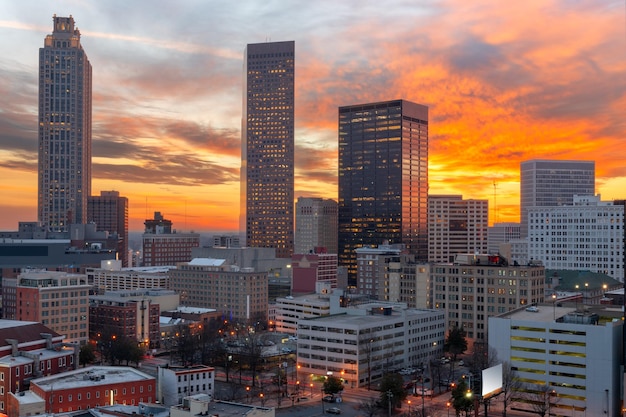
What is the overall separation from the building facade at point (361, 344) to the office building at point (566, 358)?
2032 centimetres

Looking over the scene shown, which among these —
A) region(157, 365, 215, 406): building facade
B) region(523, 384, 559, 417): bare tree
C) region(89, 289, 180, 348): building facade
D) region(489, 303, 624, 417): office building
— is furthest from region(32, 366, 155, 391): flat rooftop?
region(523, 384, 559, 417): bare tree

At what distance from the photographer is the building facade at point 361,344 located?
349 ft

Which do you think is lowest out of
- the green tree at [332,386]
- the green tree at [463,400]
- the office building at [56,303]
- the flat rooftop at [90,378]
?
the green tree at [332,386]

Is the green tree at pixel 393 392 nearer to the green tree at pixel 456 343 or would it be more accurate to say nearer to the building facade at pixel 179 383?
the building facade at pixel 179 383

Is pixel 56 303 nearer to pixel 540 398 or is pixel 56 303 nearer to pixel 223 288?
pixel 223 288

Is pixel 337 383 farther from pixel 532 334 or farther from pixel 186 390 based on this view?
pixel 532 334

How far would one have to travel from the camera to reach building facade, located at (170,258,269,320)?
176m

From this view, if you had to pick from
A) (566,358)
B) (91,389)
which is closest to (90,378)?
(91,389)

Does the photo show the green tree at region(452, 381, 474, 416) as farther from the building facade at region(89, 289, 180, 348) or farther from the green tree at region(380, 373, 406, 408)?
the building facade at region(89, 289, 180, 348)

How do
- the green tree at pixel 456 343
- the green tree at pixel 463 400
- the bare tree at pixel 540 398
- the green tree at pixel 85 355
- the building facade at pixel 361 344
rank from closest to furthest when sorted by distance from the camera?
1. the green tree at pixel 463 400
2. the bare tree at pixel 540 398
3. the building facade at pixel 361 344
4. the green tree at pixel 85 355
5. the green tree at pixel 456 343

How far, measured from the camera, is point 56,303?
408 feet

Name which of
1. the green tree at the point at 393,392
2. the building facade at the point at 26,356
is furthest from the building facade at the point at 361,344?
the building facade at the point at 26,356

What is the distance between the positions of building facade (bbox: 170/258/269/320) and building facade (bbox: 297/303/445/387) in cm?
5720

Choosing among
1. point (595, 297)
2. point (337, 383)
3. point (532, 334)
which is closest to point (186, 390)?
point (337, 383)
